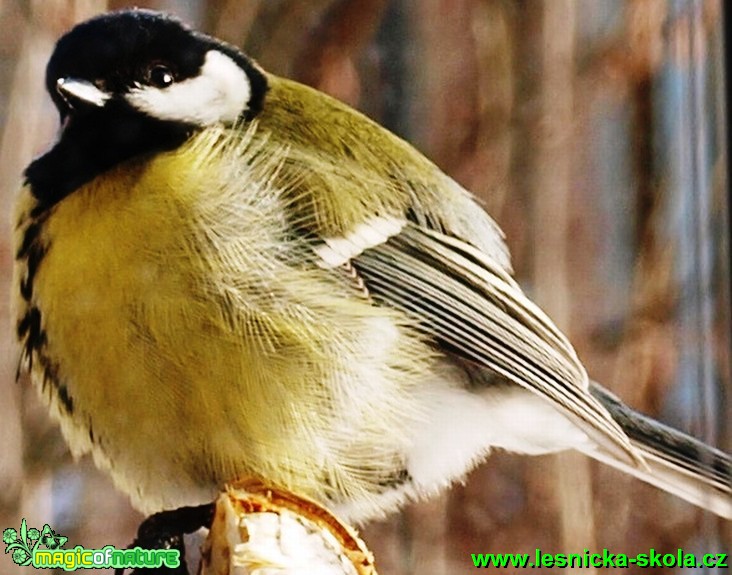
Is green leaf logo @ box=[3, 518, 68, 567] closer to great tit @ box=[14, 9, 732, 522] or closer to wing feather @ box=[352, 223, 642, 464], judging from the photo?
great tit @ box=[14, 9, 732, 522]

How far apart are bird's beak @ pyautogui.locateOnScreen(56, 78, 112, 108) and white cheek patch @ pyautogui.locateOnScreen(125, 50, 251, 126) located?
20 mm

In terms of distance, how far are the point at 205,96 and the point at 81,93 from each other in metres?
0.09

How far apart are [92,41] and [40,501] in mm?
362

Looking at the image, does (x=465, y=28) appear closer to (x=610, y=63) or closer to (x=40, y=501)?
(x=610, y=63)

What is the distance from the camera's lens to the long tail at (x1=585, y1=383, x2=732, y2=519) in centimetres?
85

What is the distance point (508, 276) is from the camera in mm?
847

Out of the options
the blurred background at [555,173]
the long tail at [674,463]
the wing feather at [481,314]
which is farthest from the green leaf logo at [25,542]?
the long tail at [674,463]

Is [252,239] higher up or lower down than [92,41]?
lower down

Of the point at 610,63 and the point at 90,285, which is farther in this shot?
the point at 610,63

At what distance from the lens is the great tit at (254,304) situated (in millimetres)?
769

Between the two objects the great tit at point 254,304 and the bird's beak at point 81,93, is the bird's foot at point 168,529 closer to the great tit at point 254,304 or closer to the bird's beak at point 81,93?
the great tit at point 254,304

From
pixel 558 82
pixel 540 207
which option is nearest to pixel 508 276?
pixel 540 207

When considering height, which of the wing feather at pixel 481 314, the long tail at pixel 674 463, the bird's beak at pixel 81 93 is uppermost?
the bird's beak at pixel 81 93

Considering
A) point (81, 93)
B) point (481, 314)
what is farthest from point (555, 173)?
point (81, 93)
